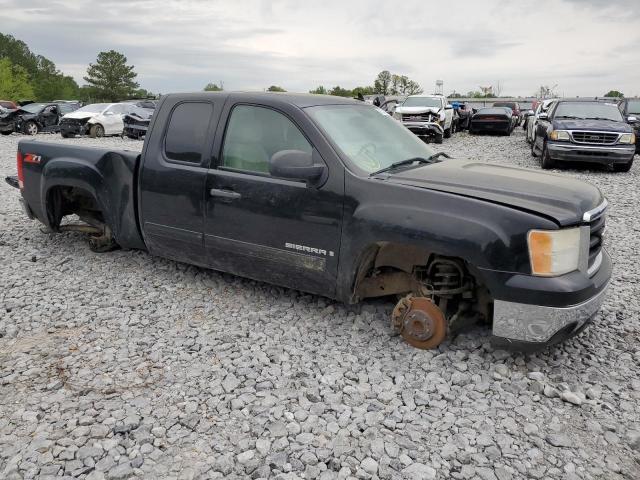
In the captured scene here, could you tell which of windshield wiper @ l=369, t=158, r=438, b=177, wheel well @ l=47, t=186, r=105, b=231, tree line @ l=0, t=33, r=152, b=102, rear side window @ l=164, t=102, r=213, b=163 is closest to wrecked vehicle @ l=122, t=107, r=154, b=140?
wheel well @ l=47, t=186, r=105, b=231

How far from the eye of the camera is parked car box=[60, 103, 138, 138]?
20.5 meters

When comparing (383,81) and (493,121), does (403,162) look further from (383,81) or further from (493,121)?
(383,81)

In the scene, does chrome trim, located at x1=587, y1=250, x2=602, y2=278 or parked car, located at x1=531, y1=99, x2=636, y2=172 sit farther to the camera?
parked car, located at x1=531, y1=99, x2=636, y2=172

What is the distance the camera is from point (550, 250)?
3.09 meters

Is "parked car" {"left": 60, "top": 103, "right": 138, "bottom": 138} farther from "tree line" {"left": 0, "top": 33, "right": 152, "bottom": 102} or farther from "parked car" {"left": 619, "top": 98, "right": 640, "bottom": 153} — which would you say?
"tree line" {"left": 0, "top": 33, "right": 152, "bottom": 102}

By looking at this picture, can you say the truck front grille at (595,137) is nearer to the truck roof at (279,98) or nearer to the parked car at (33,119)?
the truck roof at (279,98)

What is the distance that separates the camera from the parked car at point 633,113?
14469 mm

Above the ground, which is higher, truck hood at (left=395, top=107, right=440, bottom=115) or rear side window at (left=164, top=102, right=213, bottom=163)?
truck hood at (left=395, top=107, right=440, bottom=115)

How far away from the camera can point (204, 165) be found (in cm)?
425

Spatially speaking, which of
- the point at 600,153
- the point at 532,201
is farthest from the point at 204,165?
the point at 600,153

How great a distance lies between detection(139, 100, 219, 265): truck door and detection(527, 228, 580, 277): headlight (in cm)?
255

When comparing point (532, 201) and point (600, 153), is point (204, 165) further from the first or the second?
point (600, 153)

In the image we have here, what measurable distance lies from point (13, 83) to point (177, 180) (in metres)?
72.2

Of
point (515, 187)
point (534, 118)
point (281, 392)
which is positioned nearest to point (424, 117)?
point (534, 118)
